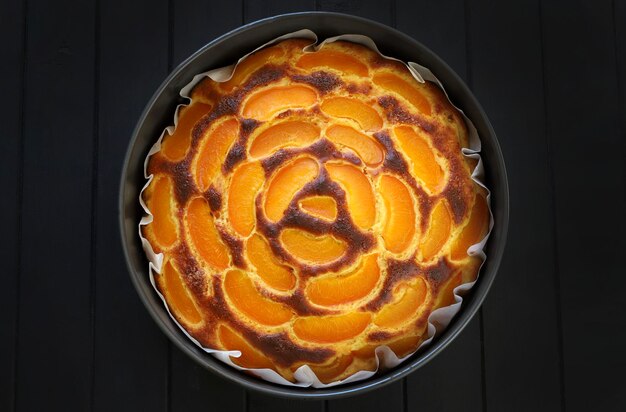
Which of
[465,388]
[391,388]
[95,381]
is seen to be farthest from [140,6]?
[465,388]

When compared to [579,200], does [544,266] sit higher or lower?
lower

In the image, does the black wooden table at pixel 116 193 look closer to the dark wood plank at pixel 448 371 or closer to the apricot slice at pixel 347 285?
the dark wood plank at pixel 448 371

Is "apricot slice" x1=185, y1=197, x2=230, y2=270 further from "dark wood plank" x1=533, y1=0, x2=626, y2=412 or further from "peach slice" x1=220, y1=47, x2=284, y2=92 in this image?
"dark wood plank" x1=533, y1=0, x2=626, y2=412

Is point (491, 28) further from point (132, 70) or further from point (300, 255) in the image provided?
point (132, 70)

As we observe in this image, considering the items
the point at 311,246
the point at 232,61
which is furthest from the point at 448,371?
the point at 232,61

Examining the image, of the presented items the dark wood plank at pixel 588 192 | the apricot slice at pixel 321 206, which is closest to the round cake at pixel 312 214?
the apricot slice at pixel 321 206

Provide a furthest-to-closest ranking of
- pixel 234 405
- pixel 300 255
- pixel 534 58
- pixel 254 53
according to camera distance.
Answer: pixel 534 58 → pixel 234 405 → pixel 254 53 → pixel 300 255

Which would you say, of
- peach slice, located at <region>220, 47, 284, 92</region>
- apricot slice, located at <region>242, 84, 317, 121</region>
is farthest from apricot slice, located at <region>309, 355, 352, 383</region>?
peach slice, located at <region>220, 47, 284, 92</region>

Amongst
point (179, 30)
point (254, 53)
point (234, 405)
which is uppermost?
point (179, 30)
